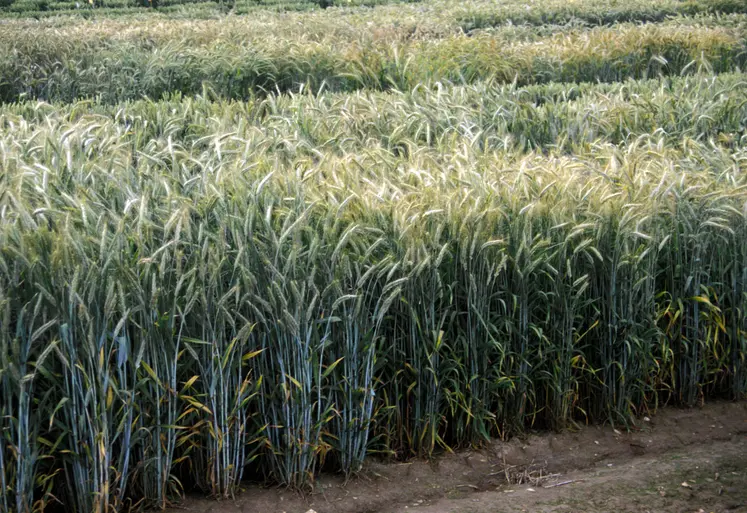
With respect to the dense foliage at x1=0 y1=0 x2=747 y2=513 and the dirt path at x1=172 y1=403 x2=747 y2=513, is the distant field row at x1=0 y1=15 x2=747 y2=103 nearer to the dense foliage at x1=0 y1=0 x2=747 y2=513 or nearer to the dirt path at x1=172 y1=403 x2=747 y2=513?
the dense foliage at x1=0 y1=0 x2=747 y2=513

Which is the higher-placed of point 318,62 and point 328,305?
point 318,62

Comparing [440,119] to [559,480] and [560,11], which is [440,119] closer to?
[559,480]

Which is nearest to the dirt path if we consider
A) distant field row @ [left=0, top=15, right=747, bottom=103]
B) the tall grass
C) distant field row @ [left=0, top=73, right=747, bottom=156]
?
the tall grass

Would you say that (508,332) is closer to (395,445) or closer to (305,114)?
(395,445)

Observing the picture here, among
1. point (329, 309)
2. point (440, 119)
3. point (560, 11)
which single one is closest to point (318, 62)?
point (440, 119)

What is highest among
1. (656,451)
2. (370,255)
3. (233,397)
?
(370,255)

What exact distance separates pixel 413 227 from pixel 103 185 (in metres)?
1.34

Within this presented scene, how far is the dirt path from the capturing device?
2.99 meters

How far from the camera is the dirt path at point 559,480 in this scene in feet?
9.81

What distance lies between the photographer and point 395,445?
3301 millimetres

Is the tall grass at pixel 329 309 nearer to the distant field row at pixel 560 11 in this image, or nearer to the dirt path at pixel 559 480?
the dirt path at pixel 559 480

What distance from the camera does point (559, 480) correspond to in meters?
3.24

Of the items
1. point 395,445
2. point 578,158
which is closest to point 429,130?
point 578,158

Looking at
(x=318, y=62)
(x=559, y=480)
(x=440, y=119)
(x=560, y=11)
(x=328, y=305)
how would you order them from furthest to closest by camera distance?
(x=560, y=11)
(x=318, y=62)
(x=440, y=119)
(x=559, y=480)
(x=328, y=305)
